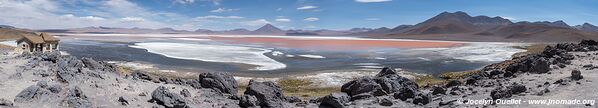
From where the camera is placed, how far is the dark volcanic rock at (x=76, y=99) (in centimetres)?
1795

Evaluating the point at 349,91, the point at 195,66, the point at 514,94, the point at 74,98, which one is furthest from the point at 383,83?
the point at 195,66

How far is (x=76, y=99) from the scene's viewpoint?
60.0 feet

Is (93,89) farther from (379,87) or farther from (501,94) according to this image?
(501,94)

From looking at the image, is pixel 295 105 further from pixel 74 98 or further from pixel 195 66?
pixel 195 66

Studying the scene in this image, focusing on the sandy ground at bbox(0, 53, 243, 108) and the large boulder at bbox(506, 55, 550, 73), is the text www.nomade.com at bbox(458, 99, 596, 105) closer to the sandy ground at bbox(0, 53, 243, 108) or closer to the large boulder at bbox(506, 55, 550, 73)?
the large boulder at bbox(506, 55, 550, 73)

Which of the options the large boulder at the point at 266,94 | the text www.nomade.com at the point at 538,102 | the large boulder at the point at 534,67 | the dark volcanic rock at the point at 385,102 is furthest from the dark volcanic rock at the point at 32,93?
the large boulder at the point at 534,67

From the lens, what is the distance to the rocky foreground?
18.4 m

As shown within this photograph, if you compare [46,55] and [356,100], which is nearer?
[356,100]

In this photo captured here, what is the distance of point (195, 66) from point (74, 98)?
42.3 meters

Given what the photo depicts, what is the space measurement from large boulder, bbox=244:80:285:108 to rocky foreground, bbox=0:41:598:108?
0.14ft

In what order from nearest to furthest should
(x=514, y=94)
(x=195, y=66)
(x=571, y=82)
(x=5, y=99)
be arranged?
(x=5, y=99)
(x=514, y=94)
(x=571, y=82)
(x=195, y=66)

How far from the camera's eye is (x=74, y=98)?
18.3 meters

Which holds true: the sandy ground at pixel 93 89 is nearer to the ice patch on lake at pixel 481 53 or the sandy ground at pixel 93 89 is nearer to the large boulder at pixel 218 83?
the large boulder at pixel 218 83

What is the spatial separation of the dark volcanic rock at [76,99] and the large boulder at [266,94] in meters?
6.81
